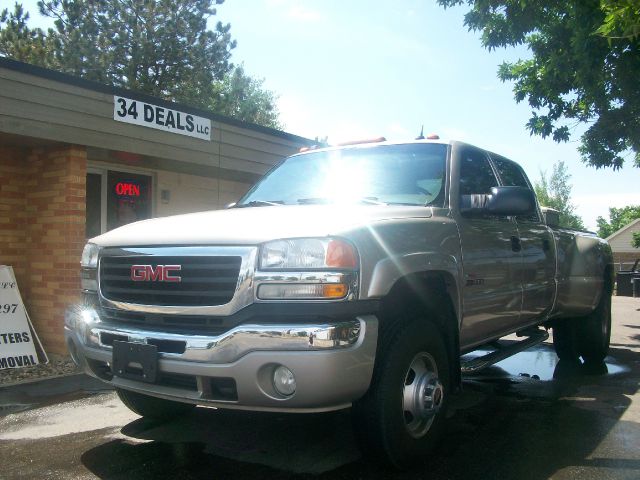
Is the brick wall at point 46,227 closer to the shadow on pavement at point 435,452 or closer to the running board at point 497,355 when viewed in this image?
the shadow on pavement at point 435,452

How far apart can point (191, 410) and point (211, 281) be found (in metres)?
2.02

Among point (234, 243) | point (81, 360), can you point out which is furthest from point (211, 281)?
point (81, 360)

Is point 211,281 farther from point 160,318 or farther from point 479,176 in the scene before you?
point 479,176

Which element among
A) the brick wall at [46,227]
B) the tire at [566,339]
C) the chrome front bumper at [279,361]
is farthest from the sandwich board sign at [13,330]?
the tire at [566,339]

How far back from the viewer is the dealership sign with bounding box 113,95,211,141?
7105 millimetres

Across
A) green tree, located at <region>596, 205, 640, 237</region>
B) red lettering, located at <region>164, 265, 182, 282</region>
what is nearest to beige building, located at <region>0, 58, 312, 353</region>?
red lettering, located at <region>164, 265, 182, 282</region>

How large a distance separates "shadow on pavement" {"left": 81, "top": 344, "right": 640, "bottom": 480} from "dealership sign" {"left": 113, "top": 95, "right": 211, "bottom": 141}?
414cm

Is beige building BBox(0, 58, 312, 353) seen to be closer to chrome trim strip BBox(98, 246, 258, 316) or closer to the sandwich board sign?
the sandwich board sign

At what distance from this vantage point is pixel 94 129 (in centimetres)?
677

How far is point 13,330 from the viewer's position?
6.62 metres

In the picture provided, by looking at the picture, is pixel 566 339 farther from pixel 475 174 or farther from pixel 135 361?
pixel 135 361

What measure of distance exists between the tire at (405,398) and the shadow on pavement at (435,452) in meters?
0.19

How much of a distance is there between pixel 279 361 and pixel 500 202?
6.35 feet

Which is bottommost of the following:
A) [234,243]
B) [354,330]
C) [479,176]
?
[354,330]
